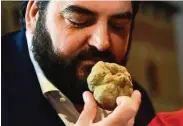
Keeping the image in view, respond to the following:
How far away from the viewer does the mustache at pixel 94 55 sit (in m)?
0.58

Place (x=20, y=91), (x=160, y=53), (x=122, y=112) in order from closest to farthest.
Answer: (x=122, y=112)
(x=20, y=91)
(x=160, y=53)

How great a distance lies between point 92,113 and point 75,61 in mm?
158

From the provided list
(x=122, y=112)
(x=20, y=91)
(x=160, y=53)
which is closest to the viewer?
(x=122, y=112)

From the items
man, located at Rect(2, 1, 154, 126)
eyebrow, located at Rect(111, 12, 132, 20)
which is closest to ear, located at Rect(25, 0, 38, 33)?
man, located at Rect(2, 1, 154, 126)

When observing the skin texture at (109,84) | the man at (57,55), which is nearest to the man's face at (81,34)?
the man at (57,55)

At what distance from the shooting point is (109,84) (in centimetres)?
46

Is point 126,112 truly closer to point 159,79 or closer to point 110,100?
point 110,100

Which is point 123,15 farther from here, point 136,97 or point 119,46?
point 136,97

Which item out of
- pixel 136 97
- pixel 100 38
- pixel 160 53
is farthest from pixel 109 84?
pixel 160 53

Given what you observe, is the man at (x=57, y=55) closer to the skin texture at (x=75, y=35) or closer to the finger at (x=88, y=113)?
the skin texture at (x=75, y=35)

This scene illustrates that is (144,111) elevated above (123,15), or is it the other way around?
(123,15)

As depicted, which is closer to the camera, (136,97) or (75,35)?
(136,97)

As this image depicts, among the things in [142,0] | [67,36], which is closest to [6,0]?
[67,36]

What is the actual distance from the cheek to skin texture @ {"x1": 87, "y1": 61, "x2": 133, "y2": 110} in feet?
0.44
